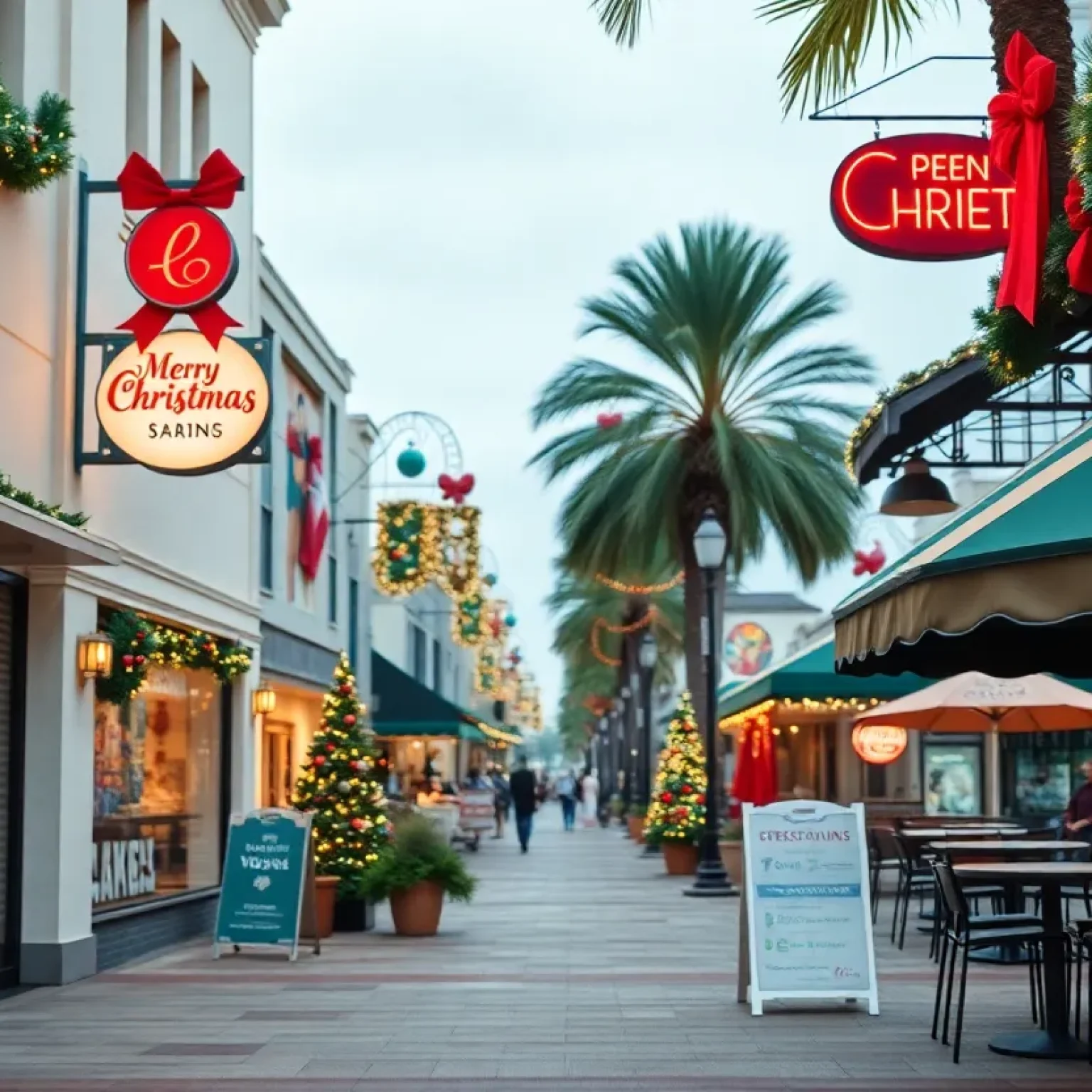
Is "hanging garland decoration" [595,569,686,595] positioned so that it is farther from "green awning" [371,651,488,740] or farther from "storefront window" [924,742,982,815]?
"storefront window" [924,742,982,815]

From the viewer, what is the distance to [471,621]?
50.5 m

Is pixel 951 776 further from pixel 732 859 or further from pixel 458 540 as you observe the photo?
pixel 732 859

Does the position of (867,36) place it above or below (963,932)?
above

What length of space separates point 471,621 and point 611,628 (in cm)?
427

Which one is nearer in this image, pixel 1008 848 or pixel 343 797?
pixel 1008 848

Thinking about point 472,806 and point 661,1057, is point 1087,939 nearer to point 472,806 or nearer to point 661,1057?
point 661,1057

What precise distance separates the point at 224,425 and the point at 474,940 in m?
6.30

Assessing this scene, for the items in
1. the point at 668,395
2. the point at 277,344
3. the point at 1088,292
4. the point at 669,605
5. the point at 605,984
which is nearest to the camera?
the point at 1088,292

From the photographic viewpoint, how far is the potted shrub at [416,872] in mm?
17922

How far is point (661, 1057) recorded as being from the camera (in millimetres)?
10406

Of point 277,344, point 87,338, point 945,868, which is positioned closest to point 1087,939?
point 945,868

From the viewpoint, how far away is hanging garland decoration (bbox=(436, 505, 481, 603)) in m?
32.3

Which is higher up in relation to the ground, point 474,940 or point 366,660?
point 366,660

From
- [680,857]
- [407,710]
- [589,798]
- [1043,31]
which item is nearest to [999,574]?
[1043,31]
